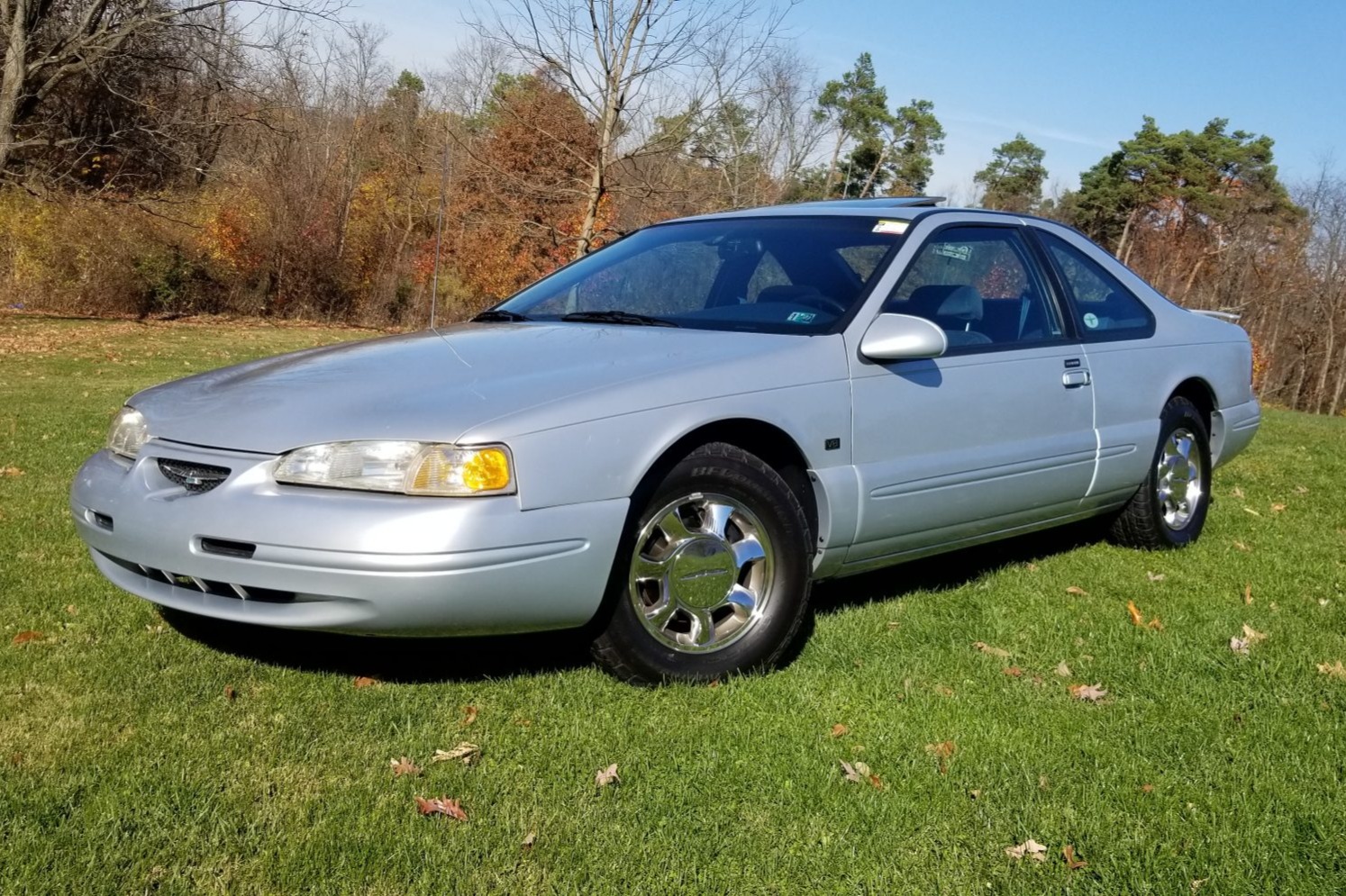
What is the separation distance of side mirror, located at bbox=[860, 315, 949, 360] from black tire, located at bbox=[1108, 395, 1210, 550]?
1918 mm

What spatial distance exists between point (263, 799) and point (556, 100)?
21.8 m

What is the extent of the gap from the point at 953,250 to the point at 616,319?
136cm

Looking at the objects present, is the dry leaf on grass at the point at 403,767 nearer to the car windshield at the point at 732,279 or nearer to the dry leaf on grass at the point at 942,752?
the dry leaf on grass at the point at 942,752

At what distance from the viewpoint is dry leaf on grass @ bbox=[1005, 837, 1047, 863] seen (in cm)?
257

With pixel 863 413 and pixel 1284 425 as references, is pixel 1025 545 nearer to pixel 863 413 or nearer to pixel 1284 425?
pixel 863 413

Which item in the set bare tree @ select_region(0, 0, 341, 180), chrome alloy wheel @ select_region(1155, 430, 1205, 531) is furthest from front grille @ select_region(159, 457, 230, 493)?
bare tree @ select_region(0, 0, 341, 180)

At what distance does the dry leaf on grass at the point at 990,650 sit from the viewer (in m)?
3.94

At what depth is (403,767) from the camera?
288 cm


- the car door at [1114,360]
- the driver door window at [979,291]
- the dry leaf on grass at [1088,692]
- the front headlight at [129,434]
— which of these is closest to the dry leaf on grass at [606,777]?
the dry leaf on grass at [1088,692]

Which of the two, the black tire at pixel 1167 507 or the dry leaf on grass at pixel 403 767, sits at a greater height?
the black tire at pixel 1167 507

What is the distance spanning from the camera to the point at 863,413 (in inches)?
149

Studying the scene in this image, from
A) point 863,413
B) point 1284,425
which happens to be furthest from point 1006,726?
point 1284,425

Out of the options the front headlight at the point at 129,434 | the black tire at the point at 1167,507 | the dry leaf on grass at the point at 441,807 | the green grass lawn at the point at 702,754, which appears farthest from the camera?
the black tire at the point at 1167,507

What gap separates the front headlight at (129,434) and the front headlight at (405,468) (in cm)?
73
